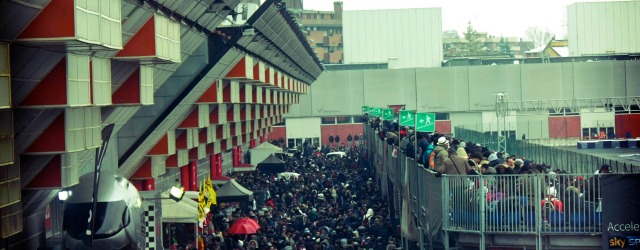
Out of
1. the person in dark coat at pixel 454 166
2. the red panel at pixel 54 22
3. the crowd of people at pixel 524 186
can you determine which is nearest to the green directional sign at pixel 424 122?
the crowd of people at pixel 524 186

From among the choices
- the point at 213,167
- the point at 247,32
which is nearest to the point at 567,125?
the point at 213,167

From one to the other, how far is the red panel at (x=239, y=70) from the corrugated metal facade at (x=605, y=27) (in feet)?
263

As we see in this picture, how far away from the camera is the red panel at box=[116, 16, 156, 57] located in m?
18.0

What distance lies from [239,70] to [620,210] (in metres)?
18.9

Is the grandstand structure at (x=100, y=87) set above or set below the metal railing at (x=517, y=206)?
above

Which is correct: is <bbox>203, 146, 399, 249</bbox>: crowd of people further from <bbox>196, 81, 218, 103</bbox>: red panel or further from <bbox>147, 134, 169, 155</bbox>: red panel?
<bbox>196, 81, 218, 103</bbox>: red panel

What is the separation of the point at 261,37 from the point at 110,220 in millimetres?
20139

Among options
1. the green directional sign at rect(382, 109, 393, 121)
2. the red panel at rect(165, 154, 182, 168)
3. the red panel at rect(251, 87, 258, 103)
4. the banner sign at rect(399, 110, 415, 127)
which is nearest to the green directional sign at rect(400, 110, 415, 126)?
the banner sign at rect(399, 110, 415, 127)

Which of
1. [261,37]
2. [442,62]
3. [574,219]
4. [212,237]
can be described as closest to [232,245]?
[212,237]

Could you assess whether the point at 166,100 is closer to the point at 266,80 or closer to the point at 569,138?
the point at 266,80

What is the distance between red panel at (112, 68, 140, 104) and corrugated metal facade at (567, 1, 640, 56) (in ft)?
311

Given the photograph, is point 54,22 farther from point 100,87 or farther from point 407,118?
point 407,118

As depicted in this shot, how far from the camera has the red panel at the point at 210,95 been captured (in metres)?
32.5

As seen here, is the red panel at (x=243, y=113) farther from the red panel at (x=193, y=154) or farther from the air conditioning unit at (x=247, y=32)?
the air conditioning unit at (x=247, y=32)
